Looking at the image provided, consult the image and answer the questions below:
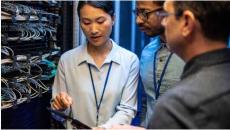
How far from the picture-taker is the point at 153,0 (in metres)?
1.37

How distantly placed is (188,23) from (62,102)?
32.9 inches

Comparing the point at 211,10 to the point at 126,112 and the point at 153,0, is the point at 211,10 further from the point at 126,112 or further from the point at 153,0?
the point at 126,112

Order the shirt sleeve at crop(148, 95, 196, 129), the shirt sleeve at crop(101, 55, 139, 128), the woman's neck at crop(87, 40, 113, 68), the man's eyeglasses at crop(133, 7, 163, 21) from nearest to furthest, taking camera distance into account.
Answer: the shirt sleeve at crop(148, 95, 196, 129)
the man's eyeglasses at crop(133, 7, 163, 21)
the shirt sleeve at crop(101, 55, 139, 128)
the woman's neck at crop(87, 40, 113, 68)

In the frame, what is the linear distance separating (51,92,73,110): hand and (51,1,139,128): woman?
3cm

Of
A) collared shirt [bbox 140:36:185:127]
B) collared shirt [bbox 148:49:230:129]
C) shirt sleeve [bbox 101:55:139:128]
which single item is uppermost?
collared shirt [bbox 148:49:230:129]

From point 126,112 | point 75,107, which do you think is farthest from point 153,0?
point 75,107

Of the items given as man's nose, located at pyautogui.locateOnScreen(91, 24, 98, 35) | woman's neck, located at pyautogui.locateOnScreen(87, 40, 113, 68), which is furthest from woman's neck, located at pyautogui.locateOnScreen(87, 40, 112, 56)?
man's nose, located at pyautogui.locateOnScreen(91, 24, 98, 35)

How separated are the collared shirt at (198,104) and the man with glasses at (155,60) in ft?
2.06

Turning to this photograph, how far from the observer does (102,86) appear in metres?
1.61

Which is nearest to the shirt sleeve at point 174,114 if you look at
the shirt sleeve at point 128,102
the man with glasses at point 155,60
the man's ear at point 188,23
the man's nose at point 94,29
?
the man's ear at point 188,23

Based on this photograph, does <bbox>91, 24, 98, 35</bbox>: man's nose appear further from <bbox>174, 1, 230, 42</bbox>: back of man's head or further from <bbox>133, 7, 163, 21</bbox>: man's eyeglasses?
<bbox>174, 1, 230, 42</bbox>: back of man's head

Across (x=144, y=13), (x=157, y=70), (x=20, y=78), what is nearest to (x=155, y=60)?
(x=157, y=70)

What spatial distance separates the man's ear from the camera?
0.79m

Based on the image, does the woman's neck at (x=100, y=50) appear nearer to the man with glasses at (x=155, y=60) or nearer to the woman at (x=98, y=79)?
the woman at (x=98, y=79)
